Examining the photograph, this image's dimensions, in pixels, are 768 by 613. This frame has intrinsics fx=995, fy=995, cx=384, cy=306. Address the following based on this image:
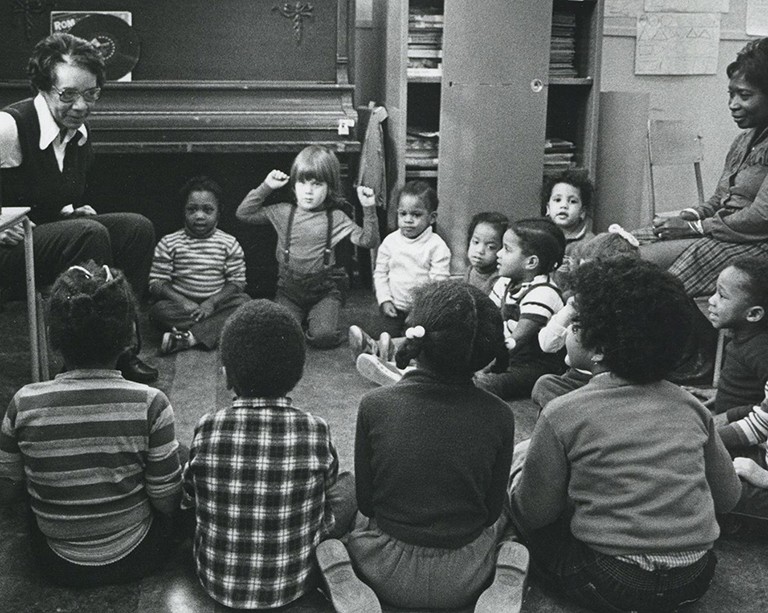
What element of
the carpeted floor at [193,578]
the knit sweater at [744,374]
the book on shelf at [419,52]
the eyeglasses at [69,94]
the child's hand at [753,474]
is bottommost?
the carpeted floor at [193,578]

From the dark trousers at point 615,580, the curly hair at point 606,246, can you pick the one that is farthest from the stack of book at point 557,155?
the dark trousers at point 615,580

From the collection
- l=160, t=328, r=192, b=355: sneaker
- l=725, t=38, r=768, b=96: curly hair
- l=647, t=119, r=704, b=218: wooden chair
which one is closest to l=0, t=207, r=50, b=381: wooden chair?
l=160, t=328, r=192, b=355: sneaker

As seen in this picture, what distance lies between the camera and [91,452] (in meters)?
1.92

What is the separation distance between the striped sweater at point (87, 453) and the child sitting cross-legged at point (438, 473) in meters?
0.40

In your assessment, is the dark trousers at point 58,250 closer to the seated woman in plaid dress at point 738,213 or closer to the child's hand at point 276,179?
the child's hand at point 276,179

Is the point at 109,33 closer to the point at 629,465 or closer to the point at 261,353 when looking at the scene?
the point at 261,353

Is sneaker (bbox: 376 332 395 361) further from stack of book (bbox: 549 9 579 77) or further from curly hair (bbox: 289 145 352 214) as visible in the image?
stack of book (bbox: 549 9 579 77)

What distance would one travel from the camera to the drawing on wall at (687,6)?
16.2 feet

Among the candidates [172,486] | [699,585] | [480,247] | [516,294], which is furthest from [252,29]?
[699,585]

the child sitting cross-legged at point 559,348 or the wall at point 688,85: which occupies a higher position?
the wall at point 688,85

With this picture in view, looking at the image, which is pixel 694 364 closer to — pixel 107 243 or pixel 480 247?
pixel 480 247

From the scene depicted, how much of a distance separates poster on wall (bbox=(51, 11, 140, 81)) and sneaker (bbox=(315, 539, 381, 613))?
9.31ft

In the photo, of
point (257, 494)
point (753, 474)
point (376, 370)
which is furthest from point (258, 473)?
point (376, 370)

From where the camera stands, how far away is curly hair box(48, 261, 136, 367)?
1.97 meters
